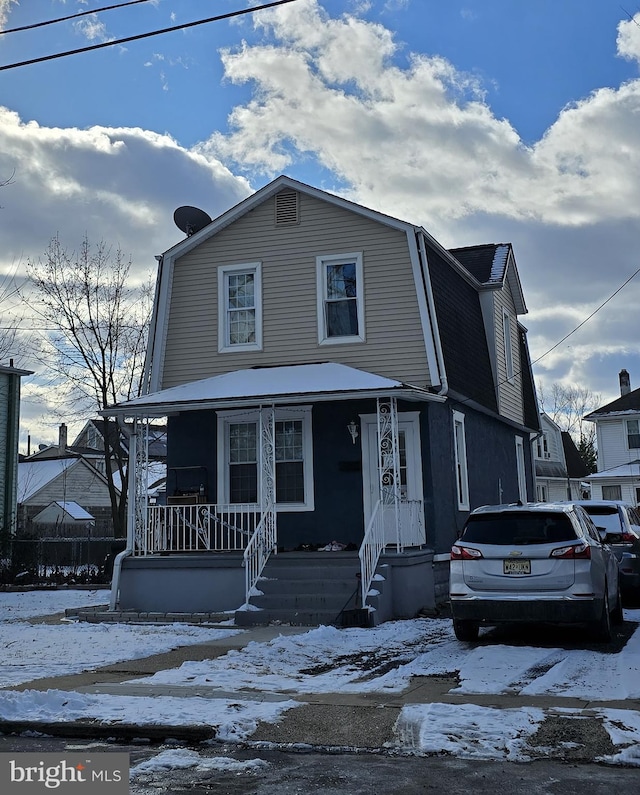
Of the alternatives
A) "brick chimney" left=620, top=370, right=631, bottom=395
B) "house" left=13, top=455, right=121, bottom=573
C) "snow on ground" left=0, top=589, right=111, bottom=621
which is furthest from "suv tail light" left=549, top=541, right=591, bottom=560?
"brick chimney" left=620, top=370, right=631, bottom=395

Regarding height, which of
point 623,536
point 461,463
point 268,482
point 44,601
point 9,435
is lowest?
point 44,601

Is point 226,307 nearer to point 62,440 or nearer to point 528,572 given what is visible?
point 528,572

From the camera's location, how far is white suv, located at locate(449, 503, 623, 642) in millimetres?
9781

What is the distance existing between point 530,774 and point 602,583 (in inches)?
209

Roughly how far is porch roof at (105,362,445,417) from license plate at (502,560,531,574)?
4366 mm

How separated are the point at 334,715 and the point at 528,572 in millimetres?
3812

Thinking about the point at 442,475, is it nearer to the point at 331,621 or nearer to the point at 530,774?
the point at 331,621

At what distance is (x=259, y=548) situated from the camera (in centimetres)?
1429

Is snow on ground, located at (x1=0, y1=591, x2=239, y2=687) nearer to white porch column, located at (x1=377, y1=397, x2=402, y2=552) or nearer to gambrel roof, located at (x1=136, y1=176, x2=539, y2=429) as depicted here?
white porch column, located at (x1=377, y1=397, x2=402, y2=552)

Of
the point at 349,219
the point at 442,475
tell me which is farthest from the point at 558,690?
the point at 349,219

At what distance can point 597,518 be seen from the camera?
14.3 meters

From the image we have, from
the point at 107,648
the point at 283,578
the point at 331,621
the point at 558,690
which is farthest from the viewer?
the point at 283,578

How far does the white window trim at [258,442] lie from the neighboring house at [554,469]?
30.5 metres

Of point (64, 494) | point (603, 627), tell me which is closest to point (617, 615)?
point (603, 627)
